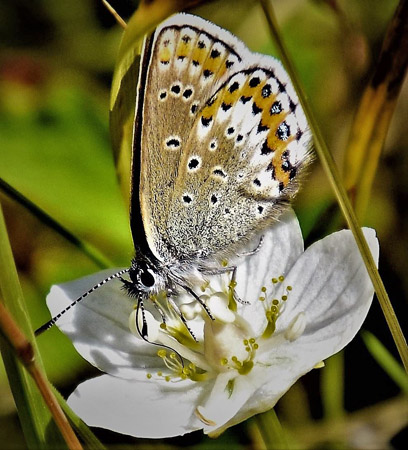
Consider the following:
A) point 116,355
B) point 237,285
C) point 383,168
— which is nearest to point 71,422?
point 116,355

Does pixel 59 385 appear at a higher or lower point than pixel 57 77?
lower

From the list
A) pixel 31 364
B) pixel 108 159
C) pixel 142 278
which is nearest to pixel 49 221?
pixel 142 278

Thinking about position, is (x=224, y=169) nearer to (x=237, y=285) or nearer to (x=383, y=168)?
(x=237, y=285)

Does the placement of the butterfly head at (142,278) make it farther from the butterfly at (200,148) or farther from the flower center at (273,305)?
the flower center at (273,305)

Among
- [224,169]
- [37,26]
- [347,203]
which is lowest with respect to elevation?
[347,203]

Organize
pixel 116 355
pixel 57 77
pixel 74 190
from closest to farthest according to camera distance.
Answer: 1. pixel 116 355
2. pixel 74 190
3. pixel 57 77

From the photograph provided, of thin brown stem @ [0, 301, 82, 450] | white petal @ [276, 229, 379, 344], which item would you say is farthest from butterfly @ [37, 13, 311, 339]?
thin brown stem @ [0, 301, 82, 450]

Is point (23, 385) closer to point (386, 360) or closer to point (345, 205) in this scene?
point (345, 205)

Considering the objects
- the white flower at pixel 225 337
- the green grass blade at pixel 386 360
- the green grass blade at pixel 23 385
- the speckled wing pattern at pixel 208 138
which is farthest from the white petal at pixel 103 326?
the green grass blade at pixel 386 360
